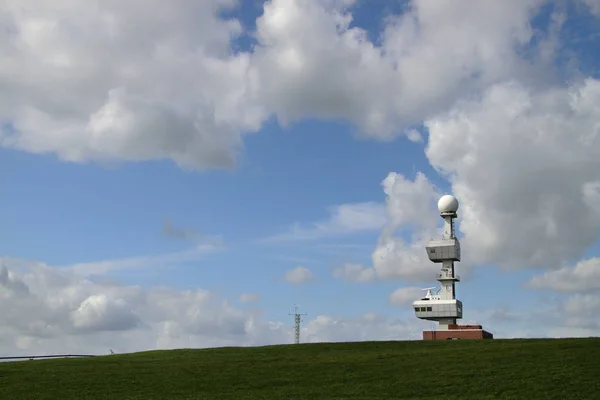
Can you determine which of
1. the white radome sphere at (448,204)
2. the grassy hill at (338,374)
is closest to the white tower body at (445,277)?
the white radome sphere at (448,204)

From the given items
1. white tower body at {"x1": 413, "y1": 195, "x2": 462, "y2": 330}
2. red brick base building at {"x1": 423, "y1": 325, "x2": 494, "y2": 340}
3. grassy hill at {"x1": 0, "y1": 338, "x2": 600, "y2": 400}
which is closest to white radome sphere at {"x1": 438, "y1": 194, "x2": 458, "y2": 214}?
white tower body at {"x1": 413, "y1": 195, "x2": 462, "y2": 330}

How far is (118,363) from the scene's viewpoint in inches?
2347

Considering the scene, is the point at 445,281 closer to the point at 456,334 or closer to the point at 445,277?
the point at 445,277

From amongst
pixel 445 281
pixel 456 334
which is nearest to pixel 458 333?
pixel 456 334

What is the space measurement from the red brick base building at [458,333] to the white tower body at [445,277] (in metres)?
2.89

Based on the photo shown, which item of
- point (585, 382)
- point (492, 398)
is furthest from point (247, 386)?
point (585, 382)

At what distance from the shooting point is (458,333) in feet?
294

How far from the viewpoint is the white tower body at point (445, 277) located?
9431 centimetres

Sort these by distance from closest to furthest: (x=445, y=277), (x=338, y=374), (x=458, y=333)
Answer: (x=338, y=374) → (x=458, y=333) → (x=445, y=277)

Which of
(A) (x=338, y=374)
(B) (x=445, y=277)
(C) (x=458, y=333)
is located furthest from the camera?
(B) (x=445, y=277)

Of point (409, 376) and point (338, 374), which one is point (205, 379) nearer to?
point (338, 374)

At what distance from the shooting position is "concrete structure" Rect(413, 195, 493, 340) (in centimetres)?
9400

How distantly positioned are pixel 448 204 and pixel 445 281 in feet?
38.0

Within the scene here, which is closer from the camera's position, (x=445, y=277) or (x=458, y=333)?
(x=458, y=333)
